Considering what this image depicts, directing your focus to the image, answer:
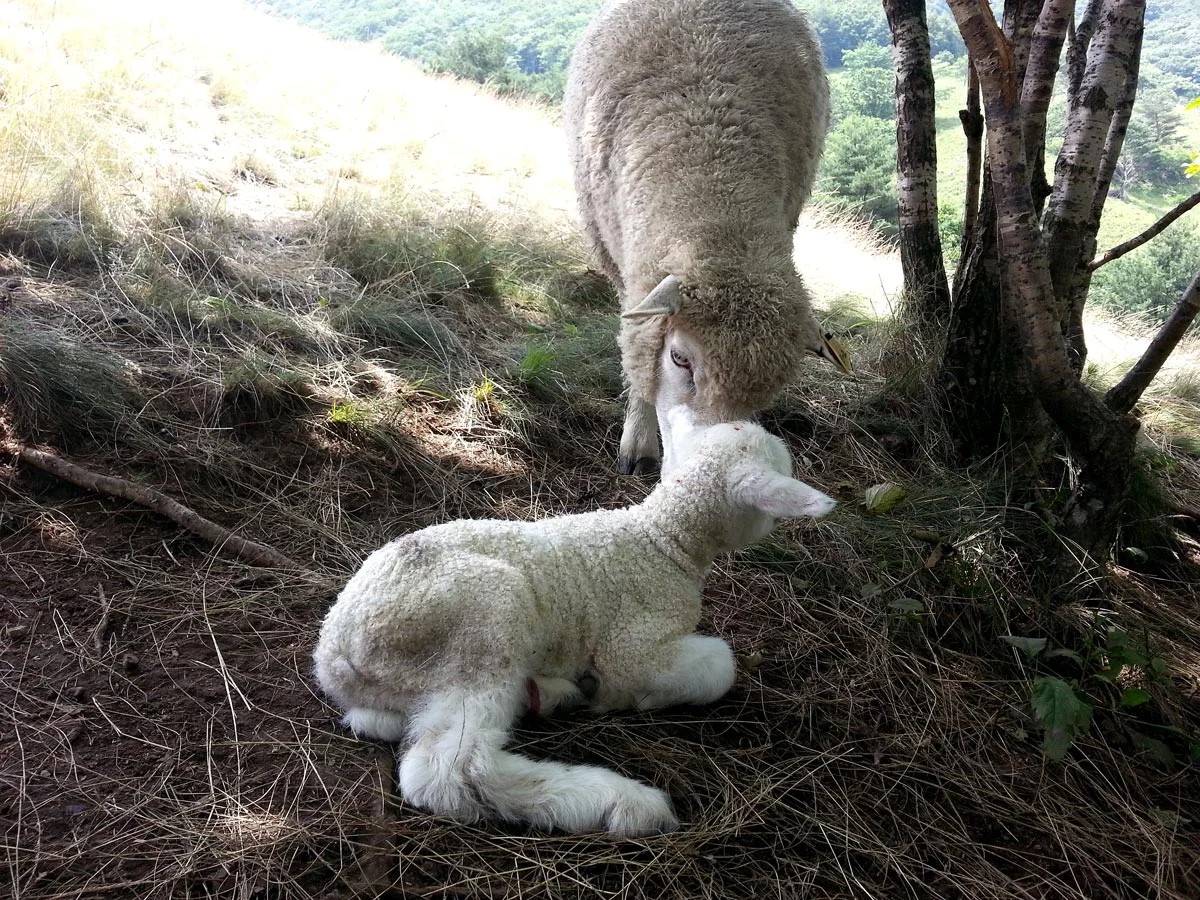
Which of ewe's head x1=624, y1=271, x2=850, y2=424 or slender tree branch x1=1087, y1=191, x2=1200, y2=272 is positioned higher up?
slender tree branch x1=1087, y1=191, x2=1200, y2=272

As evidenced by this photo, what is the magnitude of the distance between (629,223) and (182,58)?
27.3ft

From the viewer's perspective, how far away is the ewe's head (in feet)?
10.3

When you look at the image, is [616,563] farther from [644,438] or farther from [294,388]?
[294,388]

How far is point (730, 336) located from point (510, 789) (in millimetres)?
1833

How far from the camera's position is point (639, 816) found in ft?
6.34

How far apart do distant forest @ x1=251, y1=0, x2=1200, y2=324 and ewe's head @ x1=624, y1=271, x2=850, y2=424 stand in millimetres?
2450

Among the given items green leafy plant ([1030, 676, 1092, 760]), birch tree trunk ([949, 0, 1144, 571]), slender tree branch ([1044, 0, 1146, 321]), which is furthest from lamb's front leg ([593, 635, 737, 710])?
slender tree branch ([1044, 0, 1146, 321])

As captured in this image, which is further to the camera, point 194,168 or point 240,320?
point 194,168

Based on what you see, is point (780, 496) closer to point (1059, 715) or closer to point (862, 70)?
point (1059, 715)

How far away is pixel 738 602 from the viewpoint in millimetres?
Result: 2982

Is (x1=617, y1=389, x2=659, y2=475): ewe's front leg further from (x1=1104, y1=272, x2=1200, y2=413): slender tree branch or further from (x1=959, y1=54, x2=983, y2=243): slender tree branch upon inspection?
(x1=1104, y1=272, x2=1200, y2=413): slender tree branch

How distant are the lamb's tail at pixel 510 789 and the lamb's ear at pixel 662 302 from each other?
66.7 inches

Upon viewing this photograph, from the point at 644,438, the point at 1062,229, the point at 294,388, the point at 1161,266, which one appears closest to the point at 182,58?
the point at 294,388

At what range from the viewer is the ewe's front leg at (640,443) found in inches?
154
